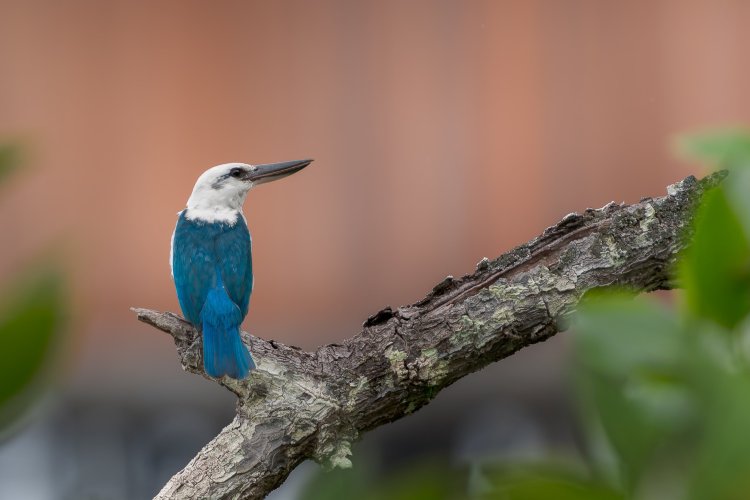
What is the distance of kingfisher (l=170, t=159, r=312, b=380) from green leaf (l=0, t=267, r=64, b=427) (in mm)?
1764

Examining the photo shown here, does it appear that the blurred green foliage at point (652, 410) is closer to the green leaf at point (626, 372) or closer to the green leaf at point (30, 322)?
the green leaf at point (626, 372)

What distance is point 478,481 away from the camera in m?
0.37

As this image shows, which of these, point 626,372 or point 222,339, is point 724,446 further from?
point 222,339

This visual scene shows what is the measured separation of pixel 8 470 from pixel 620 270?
4290 mm

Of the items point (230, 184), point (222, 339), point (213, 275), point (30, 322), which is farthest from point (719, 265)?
point (230, 184)

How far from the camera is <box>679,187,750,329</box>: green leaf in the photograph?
1.37 ft

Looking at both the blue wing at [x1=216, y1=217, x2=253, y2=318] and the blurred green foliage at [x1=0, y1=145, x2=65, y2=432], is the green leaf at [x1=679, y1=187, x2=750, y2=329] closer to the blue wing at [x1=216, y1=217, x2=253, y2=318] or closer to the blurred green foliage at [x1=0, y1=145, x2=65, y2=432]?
the blurred green foliage at [x1=0, y1=145, x2=65, y2=432]

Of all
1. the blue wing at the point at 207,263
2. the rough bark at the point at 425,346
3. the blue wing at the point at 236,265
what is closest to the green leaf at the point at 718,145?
the rough bark at the point at 425,346

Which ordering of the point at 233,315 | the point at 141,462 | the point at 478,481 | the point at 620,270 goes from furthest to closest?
the point at 141,462 → the point at 233,315 → the point at 620,270 → the point at 478,481

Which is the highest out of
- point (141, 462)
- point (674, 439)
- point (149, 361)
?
point (674, 439)

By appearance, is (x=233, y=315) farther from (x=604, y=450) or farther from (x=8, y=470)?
(x=8, y=470)

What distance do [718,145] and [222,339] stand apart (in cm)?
201

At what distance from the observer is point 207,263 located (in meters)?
3.10

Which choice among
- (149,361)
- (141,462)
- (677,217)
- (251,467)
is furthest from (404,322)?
(141,462)
